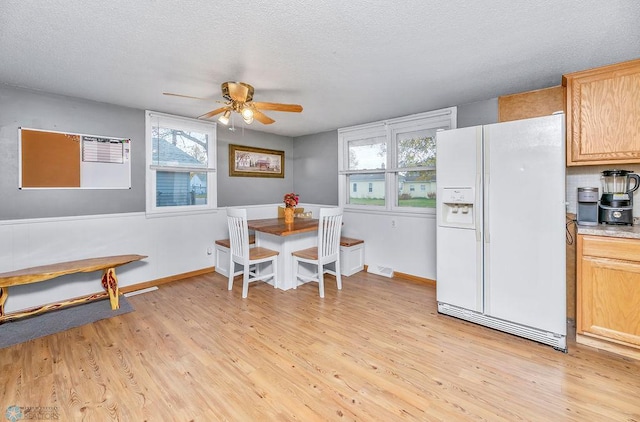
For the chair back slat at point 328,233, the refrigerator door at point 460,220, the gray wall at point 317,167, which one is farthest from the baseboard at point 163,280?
the refrigerator door at point 460,220

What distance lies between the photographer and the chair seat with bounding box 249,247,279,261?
3466 millimetres

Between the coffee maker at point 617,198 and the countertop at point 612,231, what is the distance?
0.34ft

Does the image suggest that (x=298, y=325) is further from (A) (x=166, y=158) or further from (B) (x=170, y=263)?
(A) (x=166, y=158)

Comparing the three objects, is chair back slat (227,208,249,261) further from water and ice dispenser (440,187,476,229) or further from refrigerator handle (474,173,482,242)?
refrigerator handle (474,173,482,242)

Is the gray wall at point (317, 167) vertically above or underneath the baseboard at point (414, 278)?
above

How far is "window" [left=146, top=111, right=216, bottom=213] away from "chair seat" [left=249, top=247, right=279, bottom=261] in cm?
119

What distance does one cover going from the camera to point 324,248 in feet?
11.4

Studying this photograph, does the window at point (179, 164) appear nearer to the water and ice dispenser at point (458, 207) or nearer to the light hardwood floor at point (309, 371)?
the light hardwood floor at point (309, 371)

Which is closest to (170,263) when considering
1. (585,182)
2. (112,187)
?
(112,187)

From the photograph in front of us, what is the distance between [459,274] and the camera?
8.85 feet

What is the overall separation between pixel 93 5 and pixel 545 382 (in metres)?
3.57

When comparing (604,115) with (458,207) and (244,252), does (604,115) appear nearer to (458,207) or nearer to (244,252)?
(458,207)

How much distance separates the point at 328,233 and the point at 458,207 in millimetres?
1446

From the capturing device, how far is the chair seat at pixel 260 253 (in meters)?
3.47
